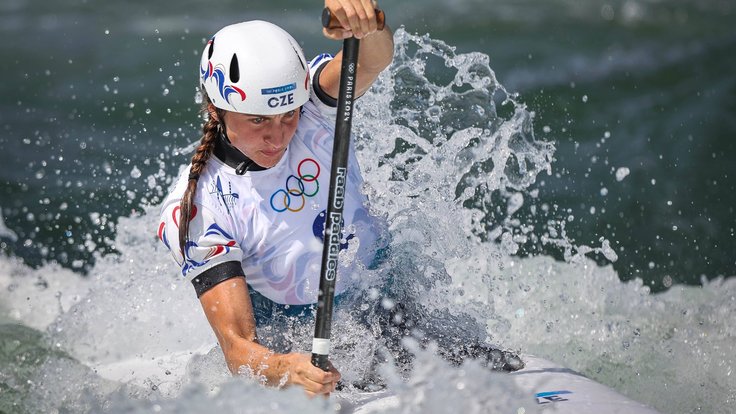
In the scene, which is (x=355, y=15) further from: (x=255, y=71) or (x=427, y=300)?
(x=427, y=300)

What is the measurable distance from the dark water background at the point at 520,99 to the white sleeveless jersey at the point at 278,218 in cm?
279

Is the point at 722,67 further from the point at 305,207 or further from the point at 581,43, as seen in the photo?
the point at 305,207

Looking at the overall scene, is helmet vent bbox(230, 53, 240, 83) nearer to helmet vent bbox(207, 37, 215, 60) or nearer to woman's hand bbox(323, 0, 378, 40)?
helmet vent bbox(207, 37, 215, 60)

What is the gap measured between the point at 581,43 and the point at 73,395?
6487 millimetres

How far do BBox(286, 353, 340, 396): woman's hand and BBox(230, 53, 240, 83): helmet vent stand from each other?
953mm

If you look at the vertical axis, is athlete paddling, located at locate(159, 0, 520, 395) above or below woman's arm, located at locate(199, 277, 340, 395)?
above

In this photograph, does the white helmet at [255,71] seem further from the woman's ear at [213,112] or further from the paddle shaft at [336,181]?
the paddle shaft at [336,181]

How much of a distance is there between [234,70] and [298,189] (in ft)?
1.73

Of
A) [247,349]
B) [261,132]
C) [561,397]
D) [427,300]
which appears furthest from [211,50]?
[561,397]

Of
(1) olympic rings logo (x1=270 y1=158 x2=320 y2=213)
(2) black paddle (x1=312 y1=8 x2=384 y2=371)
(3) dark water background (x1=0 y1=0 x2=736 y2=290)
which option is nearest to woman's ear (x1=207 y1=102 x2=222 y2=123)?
(1) olympic rings logo (x1=270 y1=158 x2=320 y2=213)

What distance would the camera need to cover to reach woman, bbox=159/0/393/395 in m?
3.26

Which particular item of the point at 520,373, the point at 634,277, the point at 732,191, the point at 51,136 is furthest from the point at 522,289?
the point at 51,136

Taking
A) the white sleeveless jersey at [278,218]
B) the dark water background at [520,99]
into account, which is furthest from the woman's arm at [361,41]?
the dark water background at [520,99]

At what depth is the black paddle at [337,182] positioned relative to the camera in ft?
10.4
